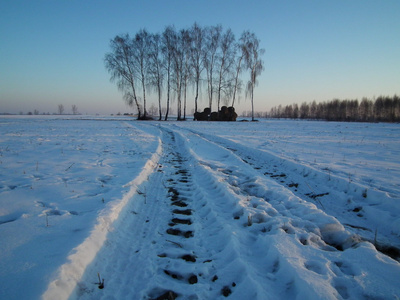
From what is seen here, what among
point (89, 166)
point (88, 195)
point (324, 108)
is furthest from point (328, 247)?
point (324, 108)

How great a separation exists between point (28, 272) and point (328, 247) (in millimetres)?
3030

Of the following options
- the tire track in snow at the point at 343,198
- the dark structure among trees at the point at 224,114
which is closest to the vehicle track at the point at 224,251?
the tire track in snow at the point at 343,198

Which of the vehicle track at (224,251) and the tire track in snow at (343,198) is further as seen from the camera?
the tire track in snow at (343,198)

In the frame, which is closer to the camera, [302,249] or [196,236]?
[302,249]

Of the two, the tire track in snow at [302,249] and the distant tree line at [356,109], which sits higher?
the distant tree line at [356,109]

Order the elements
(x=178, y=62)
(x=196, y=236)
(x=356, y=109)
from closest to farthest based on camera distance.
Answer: (x=196, y=236) → (x=178, y=62) → (x=356, y=109)

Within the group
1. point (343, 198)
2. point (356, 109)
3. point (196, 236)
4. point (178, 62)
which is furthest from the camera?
point (356, 109)

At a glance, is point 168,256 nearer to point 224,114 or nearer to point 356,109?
point 224,114

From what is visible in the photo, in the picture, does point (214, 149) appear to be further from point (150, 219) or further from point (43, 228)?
point (43, 228)

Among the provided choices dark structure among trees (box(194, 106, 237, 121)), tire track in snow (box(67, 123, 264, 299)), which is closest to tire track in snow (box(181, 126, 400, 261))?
tire track in snow (box(67, 123, 264, 299))

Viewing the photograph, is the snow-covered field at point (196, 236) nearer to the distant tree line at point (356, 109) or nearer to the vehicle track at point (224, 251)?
the vehicle track at point (224, 251)

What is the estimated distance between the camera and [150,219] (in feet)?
10.0

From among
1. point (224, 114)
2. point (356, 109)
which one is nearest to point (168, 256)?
point (224, 114)

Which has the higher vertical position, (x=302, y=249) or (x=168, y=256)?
(x=302, y=249)
